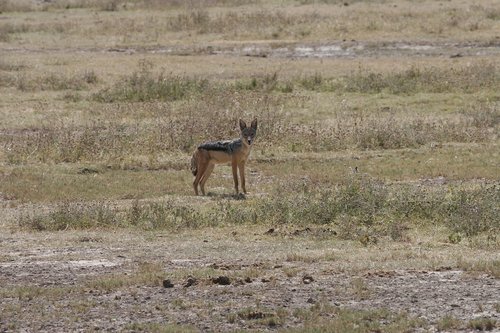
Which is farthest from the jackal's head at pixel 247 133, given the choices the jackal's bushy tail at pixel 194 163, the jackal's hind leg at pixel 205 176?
the jackal's bushy tail at pixel 194 163

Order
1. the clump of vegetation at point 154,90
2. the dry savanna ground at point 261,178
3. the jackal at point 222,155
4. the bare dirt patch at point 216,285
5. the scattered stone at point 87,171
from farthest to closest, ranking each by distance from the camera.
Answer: the clump of vegetation at point 154,90, the scattered stone at point 87,171, the jackal at point 222,155, the dry savanna ground at point 261,178, the bare dirt patch at point 216,285

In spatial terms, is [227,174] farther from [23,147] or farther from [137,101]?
[137,101]

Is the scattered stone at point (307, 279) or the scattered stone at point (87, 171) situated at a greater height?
the scattered stone at point (307, 279)

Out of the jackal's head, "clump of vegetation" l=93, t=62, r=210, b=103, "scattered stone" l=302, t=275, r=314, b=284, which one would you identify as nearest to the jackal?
the jackal's head

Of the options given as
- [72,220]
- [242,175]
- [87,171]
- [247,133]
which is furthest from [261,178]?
[72,220]

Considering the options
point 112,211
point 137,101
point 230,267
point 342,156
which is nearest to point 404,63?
point 137,101

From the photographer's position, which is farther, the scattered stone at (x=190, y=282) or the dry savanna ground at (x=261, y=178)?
the scattered stone at (x=190, y=282)

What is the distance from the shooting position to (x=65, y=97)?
3050cm

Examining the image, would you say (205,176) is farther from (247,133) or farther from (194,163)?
(247,133)

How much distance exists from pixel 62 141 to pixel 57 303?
484 inches

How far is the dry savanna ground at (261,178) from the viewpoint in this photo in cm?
1164

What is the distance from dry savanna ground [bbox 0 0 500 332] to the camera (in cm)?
1164

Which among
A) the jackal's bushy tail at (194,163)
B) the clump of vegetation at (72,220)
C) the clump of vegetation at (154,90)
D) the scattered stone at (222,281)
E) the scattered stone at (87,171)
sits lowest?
the scattered stone at (87,171)

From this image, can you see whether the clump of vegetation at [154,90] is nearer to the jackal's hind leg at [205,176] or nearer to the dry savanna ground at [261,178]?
the dry savanna ground at [261,178]
